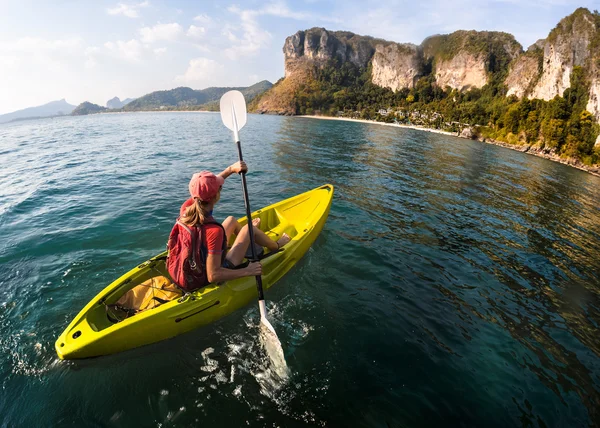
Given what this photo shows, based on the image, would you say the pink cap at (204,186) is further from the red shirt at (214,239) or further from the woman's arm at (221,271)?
the woman's arm at (221,271)

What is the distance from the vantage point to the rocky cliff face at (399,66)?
5988 inches

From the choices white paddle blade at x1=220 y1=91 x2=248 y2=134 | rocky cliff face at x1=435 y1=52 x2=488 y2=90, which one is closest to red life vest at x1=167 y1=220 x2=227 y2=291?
white paddle blade at x1=220 y1=91 x2=248 y2=134

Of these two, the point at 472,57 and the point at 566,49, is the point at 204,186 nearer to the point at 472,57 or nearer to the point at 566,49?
the point at 566,49

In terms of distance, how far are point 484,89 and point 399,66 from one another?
5878cm

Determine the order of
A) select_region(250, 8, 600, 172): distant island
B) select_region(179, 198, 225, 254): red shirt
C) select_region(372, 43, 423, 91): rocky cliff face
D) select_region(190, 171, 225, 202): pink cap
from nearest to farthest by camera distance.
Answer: select_region(190, 171, 225, 202): pink cap
select_region(179, 198, 225, 254): red shirt
select_region(250, 8, 600, 172): distant island
select_region(372, 43, 423, 91): rocky cliff face

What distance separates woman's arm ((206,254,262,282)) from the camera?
4.38m

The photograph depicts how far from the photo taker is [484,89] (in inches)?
4412

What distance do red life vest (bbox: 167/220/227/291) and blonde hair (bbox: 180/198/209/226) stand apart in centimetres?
9

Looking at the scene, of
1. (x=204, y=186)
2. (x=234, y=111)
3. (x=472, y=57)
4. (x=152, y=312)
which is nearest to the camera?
(x=204, y=186)

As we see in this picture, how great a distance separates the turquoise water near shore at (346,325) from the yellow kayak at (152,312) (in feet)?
0.93

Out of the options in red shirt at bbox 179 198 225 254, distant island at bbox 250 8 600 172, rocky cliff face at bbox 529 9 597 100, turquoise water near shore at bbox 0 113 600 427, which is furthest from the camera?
rocky cliff face at bbox 529 9 597 100

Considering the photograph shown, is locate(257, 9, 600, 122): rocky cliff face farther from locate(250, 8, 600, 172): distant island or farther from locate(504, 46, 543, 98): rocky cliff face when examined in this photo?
locate(250, 8, 600, 172): distant island

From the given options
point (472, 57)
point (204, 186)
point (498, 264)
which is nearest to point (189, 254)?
point (204, 186)

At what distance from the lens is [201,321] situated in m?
4.98
